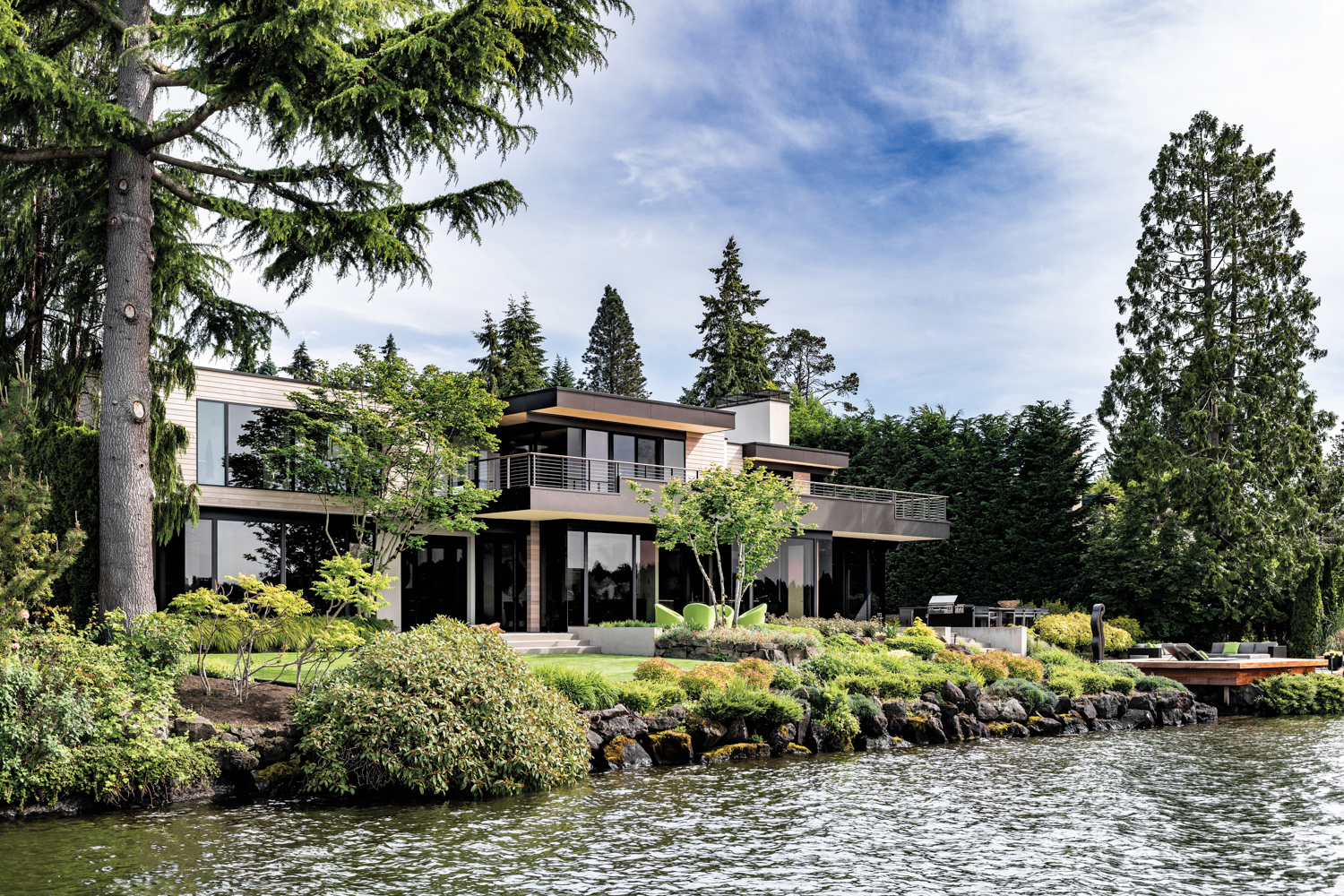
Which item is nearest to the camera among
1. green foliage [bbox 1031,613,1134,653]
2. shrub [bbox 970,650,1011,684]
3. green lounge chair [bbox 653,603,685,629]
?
shrub [bbox 970,650,1011,684]

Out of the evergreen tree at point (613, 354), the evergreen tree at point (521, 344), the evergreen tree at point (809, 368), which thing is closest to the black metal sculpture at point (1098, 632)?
the evergreen tree at point (521, 344)

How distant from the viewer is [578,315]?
6375 cm

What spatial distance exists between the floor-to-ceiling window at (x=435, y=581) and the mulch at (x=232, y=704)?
12319 millimetres

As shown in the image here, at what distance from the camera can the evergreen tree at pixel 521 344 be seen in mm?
52719

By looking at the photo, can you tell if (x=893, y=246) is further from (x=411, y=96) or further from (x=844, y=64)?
(x=411, y=96)

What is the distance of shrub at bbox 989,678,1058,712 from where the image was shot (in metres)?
20.8

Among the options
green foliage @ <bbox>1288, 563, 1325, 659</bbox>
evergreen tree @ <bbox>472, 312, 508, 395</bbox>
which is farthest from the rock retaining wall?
evergreen tree @ <bbox>472, 312, 508, 395</bbox>

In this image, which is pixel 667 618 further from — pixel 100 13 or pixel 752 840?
pixel 100 13

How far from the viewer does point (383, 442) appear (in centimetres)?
2412

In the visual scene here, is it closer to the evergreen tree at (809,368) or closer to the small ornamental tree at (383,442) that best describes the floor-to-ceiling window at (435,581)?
the small ornamental tree at (383,442)

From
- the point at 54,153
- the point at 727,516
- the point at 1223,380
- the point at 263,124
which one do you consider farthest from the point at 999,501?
the point at 54,153

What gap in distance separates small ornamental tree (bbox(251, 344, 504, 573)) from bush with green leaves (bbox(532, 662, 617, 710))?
348 inches

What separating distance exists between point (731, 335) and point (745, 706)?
38026mm

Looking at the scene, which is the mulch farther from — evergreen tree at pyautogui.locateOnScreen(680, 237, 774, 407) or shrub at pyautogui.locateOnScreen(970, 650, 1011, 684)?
evergreen tree at pyautogui.locateOnScreen(680, 237, 774, 407)
